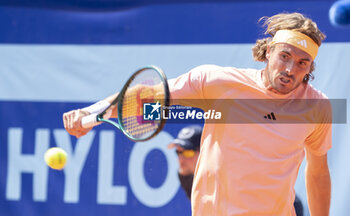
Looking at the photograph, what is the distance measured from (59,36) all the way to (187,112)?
1.10 meters

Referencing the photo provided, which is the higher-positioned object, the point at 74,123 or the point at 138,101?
the point at 138,101

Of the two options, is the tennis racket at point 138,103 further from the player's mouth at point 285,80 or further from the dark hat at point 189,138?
the dark hat at point 189,138

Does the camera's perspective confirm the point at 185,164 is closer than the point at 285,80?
No

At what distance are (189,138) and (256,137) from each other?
141 cm

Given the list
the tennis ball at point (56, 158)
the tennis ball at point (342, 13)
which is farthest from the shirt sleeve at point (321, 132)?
the tennis ball at point (56, 158)

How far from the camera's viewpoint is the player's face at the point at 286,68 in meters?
2.18

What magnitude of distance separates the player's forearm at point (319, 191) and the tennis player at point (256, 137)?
0.30 feet

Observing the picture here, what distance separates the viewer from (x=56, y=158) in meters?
3.50

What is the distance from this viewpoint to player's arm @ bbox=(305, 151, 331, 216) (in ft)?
7.76

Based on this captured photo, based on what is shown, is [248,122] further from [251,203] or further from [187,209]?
Result: [187,209]

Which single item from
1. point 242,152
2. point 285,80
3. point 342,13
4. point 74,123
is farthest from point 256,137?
point 74,123

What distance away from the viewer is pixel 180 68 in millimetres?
3639

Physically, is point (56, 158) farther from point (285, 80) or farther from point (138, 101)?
point (285, 80)

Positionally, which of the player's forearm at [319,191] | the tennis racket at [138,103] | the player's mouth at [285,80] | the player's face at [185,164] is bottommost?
the player's forearm at [319,191]
